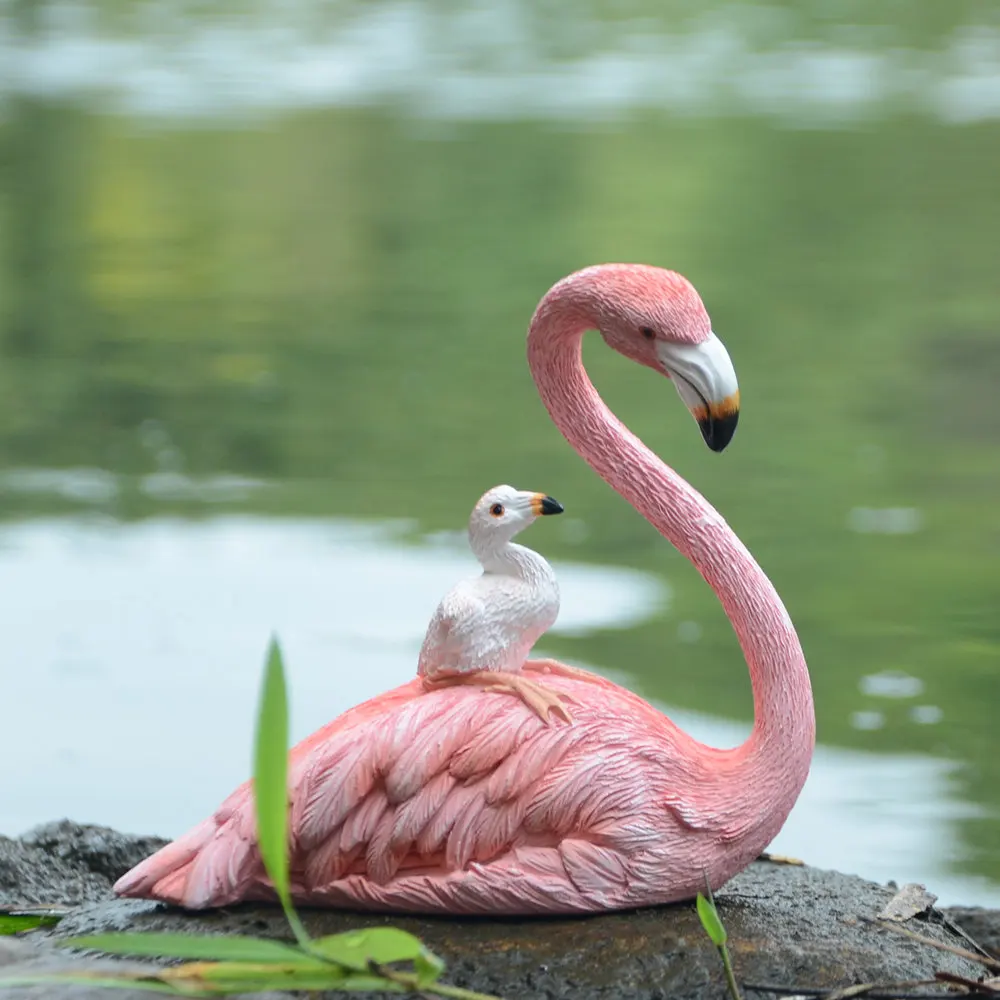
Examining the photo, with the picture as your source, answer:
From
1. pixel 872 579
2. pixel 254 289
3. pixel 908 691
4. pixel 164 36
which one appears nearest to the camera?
pixel 908 691

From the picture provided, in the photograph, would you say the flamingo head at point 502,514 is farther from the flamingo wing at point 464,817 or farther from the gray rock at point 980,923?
the gray rock at point 980,923

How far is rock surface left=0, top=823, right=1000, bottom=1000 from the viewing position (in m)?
1.23

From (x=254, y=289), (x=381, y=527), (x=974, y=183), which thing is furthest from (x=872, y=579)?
(x=974, y=183)

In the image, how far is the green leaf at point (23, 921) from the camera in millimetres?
1428

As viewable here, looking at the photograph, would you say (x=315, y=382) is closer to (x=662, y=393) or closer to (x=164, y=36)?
(x=662, y=393)

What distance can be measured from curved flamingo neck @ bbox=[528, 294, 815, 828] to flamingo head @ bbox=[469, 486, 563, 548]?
89 mm

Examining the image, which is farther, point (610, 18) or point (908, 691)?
point (610, 18)

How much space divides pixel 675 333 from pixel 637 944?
43cm

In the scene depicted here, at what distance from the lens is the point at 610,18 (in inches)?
320

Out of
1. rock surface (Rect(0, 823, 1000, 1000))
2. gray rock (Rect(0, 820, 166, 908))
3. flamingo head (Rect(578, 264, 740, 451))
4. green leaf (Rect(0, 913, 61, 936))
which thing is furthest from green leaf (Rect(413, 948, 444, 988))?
gray rock (Rect(0, 820, 166, 908))

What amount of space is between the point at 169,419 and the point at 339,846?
2371 mm

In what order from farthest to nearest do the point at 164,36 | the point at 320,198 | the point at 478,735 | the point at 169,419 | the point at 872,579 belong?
the point at 164,36 < the point at 320,198 < the point at 169,419 < the point at 872,579 < the point at 478,735

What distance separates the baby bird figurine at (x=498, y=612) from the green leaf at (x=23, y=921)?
1.25 feet

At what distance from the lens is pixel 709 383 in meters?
1.31
